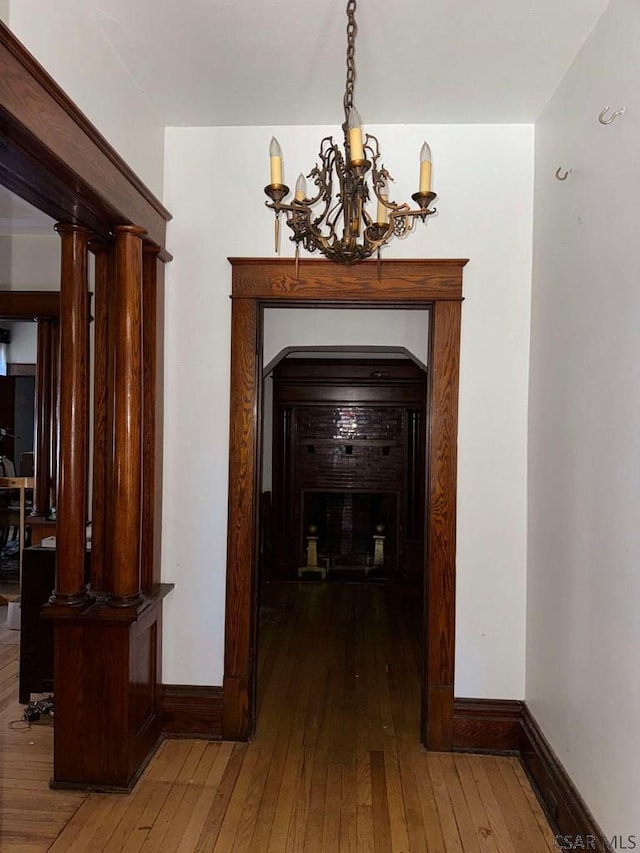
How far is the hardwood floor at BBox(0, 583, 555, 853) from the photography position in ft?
6.61

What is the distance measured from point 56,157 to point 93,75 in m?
0.53

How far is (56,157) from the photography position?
5.58 ft

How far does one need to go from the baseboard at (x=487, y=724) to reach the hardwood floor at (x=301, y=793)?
6 cm

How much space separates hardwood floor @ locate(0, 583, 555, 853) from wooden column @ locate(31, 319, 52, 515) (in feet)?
3.73

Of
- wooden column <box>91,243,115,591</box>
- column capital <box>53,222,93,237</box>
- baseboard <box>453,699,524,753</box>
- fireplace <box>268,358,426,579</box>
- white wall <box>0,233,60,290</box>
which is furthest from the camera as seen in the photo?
fireplace <box>268,358,426,579</box>

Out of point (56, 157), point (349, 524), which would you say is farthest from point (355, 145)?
point (349, 524)

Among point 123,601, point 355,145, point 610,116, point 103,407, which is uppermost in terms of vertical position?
point 610,116

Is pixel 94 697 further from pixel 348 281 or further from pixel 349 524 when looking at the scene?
pixel 349 524

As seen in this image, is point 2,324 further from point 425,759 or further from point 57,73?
point 425,759

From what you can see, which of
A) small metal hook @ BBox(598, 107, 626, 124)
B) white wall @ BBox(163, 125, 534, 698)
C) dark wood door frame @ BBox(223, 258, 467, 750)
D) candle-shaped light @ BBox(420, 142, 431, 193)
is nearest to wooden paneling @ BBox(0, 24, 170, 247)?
white wall @ BBox(163, 125, 534, 698)

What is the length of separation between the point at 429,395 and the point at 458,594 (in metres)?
0.94

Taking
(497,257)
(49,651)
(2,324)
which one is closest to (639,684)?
(497,257)

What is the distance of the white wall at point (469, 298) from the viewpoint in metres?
2.61

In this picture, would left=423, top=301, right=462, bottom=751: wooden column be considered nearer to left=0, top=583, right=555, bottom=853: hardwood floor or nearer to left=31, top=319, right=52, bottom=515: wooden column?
left=0, top=583, right=555, bottom=853: hardwood floor
